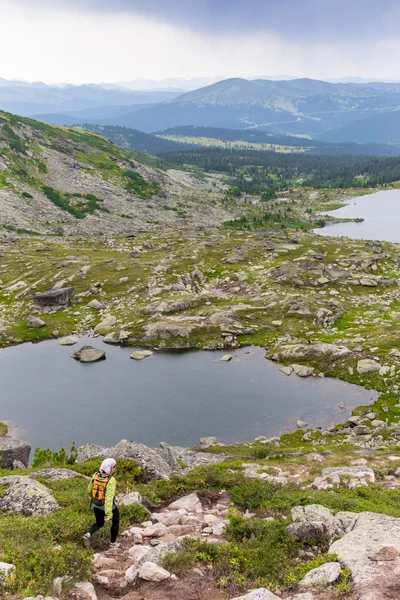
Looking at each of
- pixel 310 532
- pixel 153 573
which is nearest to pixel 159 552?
pixel 153 573

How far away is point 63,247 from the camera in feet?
427

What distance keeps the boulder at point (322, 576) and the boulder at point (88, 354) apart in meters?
57.4

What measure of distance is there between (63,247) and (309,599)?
423 feet

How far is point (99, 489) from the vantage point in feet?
58.2

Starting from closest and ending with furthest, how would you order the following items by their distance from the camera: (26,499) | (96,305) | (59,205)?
(26,499) < (96,305) < (59,205)

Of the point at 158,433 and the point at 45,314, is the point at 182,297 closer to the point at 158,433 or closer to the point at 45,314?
the point at 45,314

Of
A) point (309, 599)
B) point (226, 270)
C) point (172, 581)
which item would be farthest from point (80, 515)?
point (226, 270)

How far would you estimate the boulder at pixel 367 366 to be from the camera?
5900 cm

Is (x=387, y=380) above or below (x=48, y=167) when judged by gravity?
below

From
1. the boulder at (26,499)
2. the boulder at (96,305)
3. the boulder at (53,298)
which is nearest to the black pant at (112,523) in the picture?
the boulder at (26,499)

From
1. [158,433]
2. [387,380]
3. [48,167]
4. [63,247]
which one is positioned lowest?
[158,433]

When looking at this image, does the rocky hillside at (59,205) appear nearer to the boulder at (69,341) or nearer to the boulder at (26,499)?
the boulder at (69,341)

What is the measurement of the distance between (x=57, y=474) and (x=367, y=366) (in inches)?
1862

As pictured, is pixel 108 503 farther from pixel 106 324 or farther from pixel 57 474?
pixel 106 324
